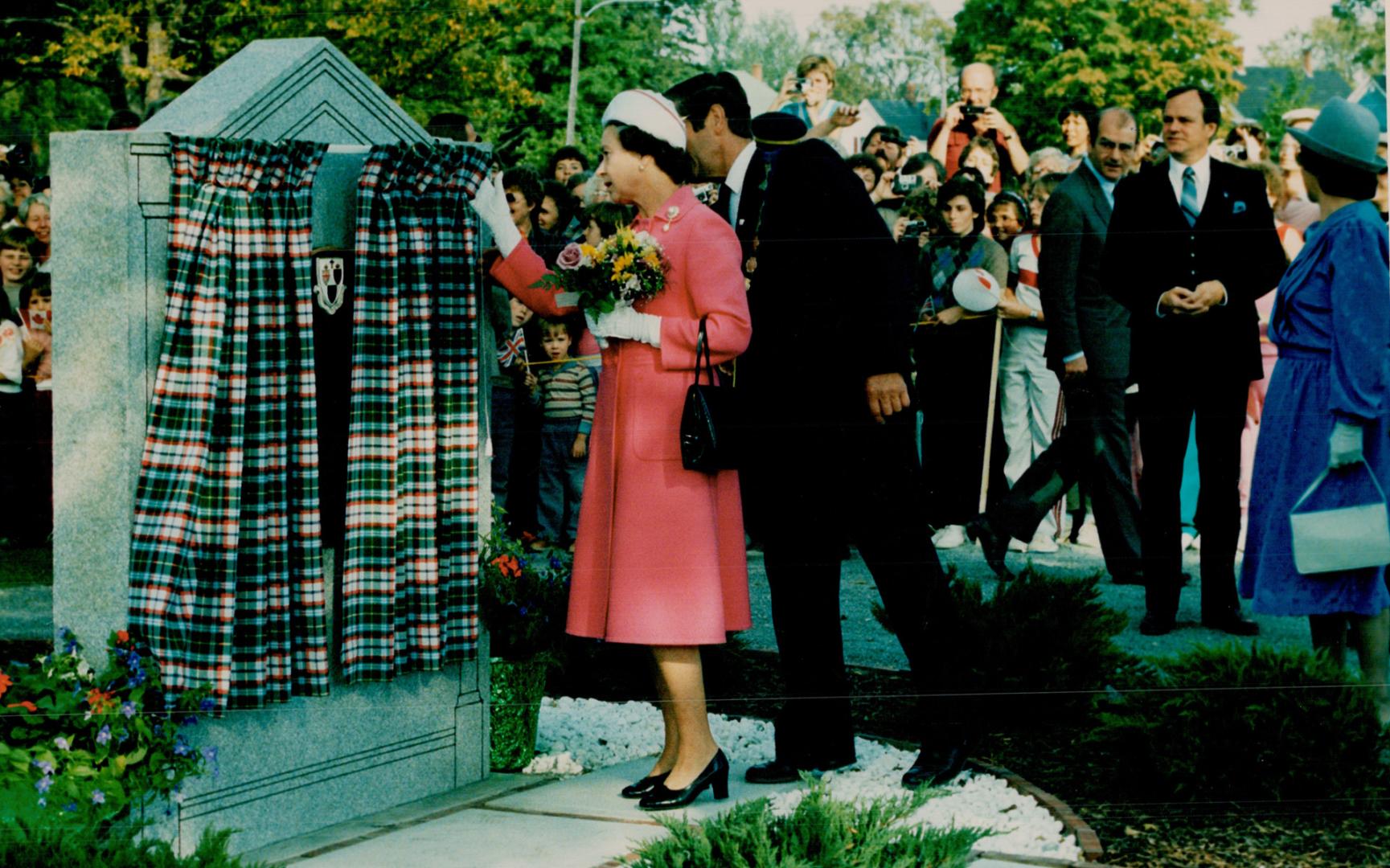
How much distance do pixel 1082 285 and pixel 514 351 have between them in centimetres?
322

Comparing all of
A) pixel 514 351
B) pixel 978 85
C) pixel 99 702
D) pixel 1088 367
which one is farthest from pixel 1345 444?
pixel 514 351

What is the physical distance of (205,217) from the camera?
13.6 feet

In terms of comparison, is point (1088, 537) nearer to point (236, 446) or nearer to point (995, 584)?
point (995, 584)

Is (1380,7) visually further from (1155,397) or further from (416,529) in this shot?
(416,529)

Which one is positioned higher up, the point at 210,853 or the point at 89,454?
the point at 89,454

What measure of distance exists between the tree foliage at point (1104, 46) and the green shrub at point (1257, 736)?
285cm

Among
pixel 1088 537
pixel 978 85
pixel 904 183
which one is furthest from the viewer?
pixel 904 183

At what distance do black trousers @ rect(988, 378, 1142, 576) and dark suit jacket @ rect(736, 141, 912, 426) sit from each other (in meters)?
3.70

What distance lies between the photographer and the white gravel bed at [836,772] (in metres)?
4.50

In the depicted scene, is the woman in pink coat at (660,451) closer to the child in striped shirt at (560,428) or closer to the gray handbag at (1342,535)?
the gray handbag at (1342,535)

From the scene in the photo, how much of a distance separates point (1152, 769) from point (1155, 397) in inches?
113

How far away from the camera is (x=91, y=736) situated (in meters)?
3.92

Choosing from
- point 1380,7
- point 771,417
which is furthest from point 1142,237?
point 771,417

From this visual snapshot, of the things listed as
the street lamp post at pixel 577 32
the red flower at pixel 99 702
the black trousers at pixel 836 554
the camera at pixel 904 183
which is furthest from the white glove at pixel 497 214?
the camera at pixel 904 183
